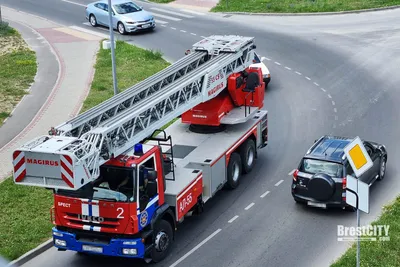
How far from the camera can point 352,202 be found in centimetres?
1412

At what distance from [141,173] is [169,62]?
18.1m

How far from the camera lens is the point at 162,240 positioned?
16.8 meters

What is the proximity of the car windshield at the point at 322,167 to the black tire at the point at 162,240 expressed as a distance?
160 inches

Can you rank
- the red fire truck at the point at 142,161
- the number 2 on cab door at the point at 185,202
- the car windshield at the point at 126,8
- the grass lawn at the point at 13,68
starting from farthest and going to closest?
the car windshield at the point at 126,8 < the grass lawn at the point at 13,68 < the number 2 on cab door at the point at 185,202 < the red fire truck at the point at 142,161

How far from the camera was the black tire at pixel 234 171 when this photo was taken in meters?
20.4

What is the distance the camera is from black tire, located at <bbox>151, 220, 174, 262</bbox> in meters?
16.6

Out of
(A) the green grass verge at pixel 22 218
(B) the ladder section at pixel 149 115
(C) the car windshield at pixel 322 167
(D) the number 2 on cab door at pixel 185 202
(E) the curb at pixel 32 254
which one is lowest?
(E) the curb at pixel 32 254

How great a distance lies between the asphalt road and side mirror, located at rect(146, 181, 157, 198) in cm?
178

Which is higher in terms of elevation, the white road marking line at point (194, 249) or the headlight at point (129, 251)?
the headlight at point (129, 251)

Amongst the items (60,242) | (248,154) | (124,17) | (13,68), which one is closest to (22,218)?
(60,242)

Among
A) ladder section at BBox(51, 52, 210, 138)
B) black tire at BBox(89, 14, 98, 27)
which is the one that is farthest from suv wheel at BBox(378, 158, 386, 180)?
black tire at BBox(89, 14, 98, 27)

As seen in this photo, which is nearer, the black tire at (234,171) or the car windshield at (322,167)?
the car windshield at (322,167)

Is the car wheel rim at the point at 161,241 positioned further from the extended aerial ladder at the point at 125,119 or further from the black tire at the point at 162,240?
the extended aerial ladder at the point at 125,119

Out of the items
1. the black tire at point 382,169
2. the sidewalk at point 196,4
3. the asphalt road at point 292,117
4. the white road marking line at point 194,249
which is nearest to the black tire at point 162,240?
the asphalt road at point 292,117
